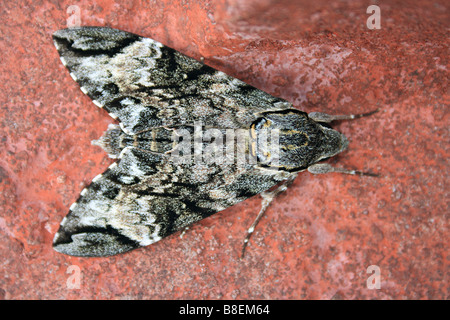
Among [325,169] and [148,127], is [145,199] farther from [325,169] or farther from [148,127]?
[325,169]

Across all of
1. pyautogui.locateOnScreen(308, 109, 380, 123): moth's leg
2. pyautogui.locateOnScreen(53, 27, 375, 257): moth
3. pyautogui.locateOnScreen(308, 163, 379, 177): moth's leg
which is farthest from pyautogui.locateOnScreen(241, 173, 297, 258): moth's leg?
pyautogui.locateOnScreen(308, 109, 380, 123): moth's leg

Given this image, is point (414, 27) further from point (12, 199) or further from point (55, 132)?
point (12, 199)

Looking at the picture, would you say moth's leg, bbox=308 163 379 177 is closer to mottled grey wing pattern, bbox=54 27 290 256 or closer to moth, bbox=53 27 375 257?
moth, bbox=53 27 375 257

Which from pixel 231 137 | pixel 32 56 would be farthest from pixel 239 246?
pixel 32 56

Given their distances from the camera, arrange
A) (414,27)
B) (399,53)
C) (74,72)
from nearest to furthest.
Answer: (414,27)
(399,53)
(74,72)

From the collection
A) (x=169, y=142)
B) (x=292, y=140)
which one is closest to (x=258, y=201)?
(x=292, y=140)

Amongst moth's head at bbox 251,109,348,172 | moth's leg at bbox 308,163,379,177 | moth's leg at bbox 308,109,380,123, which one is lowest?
moth's leg at bbox 308,163,379,177
